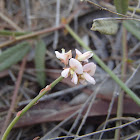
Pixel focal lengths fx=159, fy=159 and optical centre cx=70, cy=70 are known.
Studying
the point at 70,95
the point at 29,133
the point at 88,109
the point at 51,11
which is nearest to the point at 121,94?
the point at 88,109

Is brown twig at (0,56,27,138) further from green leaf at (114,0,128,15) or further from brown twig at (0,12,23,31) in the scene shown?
green leaf at (114,0,128,15)

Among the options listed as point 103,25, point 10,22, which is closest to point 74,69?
point 103,25

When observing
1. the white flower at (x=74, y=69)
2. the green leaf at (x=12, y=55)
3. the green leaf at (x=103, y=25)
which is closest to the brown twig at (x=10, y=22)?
the green leaf at (x=12, y=55)

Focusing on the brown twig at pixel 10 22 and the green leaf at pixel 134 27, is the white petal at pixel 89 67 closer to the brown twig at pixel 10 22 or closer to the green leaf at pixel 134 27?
the green leaf at pixel 134 27

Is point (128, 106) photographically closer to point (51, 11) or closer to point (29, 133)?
point (29, 133)

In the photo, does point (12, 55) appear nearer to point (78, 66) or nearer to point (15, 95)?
point (15, 95)

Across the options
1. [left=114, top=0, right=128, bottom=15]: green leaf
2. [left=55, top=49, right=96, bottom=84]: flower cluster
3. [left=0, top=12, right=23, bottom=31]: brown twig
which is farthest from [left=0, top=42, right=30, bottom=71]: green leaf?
[left=114, top=0, right=128, bottom=15]: green leaf
